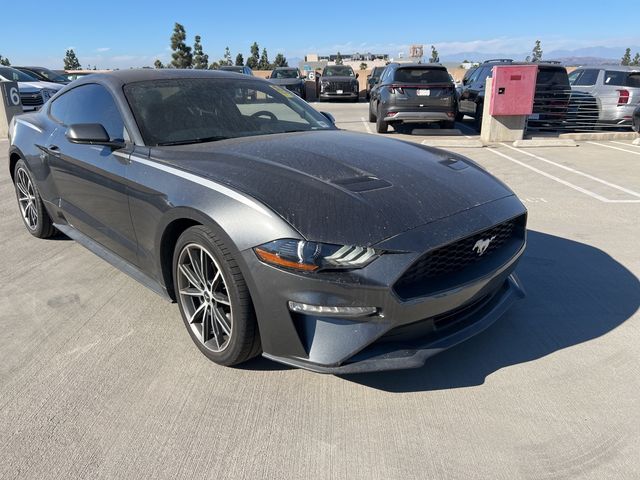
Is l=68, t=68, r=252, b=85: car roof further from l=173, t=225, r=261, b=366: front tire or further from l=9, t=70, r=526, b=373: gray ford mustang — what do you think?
l=173, t=225, r=261, b=366: front tire

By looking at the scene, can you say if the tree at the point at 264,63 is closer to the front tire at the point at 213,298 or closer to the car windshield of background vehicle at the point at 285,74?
the car windshield of background vehicle at the point at 285,74

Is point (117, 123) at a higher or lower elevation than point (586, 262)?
higher

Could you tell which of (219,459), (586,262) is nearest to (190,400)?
(219,459)

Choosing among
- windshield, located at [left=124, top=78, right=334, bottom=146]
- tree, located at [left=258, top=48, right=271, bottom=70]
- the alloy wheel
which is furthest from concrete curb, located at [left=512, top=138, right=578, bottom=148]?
tree, located at [left=258, top=48, right=271, bottom=70]

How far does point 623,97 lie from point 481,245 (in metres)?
11.0

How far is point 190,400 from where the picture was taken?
249 centimetres

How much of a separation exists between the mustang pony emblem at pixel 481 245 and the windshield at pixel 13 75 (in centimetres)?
1685

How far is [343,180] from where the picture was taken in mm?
2660

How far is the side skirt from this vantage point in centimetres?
312

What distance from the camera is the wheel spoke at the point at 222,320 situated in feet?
8.71

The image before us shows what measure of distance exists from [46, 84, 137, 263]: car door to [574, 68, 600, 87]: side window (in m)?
11.7

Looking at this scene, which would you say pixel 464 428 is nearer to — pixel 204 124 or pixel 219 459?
pixel 219 459

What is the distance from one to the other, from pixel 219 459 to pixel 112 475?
0.42 metres

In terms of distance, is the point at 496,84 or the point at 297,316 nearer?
the point at 297,316
